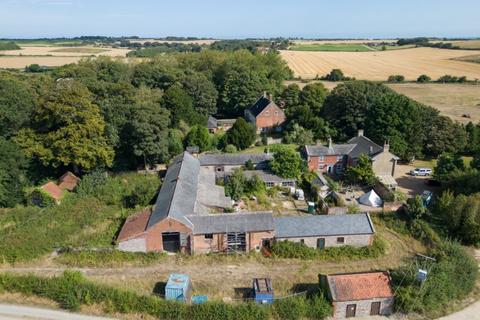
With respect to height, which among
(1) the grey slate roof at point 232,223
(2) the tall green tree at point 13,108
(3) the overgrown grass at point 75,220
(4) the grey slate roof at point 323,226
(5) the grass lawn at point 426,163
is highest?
(2) the tall green tree at point 13,108

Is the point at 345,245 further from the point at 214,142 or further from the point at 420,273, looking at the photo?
the point at 214,142

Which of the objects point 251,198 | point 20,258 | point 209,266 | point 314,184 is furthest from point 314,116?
point 20,258

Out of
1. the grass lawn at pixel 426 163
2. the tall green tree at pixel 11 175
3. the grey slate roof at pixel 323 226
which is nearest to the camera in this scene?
the grey slate roof at pixel 323 226

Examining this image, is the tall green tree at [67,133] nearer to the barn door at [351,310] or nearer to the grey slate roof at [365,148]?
the grey slate roof at [365,148]

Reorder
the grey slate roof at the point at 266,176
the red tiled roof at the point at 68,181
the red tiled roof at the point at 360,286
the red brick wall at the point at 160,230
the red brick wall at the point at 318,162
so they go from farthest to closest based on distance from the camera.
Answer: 1. the red brick wall at the point at 318,162
2. the red tiled roof at the point at 68,181
3. the grey slate roof at the point at 266,176
4. the red brick wall at the point at 160,230
5. the red tiled roof at the point at 360,286

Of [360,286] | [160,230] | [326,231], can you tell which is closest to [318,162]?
[326,231]

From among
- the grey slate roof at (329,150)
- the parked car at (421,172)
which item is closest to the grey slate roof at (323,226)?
the grey slate roof at (329,150)

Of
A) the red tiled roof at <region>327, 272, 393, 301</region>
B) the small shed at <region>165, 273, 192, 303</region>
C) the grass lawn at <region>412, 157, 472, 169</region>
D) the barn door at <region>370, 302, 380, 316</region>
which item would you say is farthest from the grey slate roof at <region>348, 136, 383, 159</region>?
the small shed at <region>165, 273, 192, 303</region>
